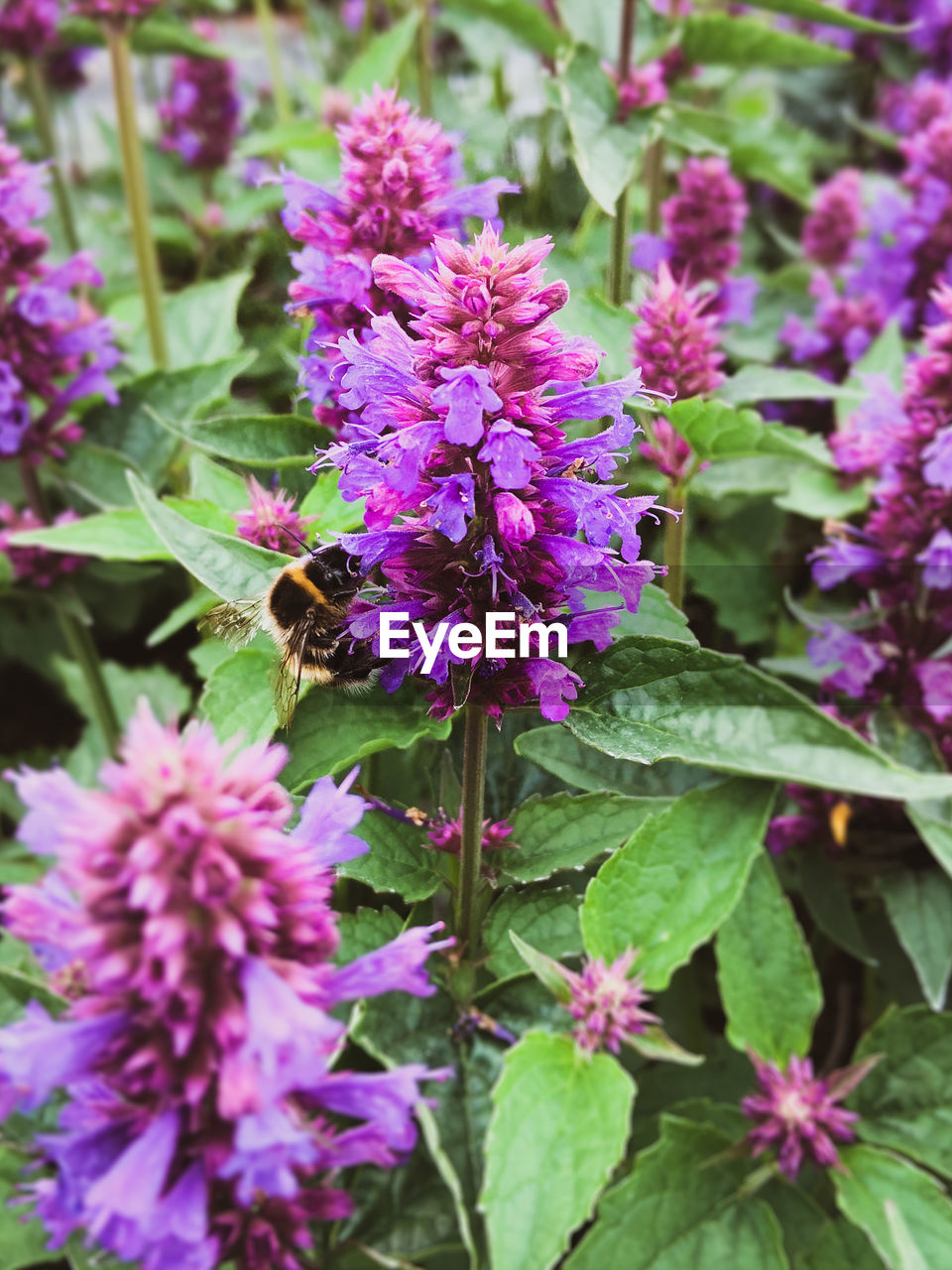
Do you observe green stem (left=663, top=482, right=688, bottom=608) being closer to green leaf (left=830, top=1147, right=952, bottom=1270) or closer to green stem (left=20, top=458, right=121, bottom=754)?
green leaf (left=830, top=1147, right=952, bottom=1270)

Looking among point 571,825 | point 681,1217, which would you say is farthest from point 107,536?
point 681,1217

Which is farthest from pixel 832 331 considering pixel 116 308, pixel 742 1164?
pixel 742 1164

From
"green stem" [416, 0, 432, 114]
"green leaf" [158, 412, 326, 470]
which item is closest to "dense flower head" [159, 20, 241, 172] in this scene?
"green stem" [416, 0, 432, 114]

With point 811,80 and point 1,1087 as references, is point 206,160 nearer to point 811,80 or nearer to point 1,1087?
point 811,80

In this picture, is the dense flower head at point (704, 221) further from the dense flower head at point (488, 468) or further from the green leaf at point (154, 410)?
the dense flower head at point (488, 468)

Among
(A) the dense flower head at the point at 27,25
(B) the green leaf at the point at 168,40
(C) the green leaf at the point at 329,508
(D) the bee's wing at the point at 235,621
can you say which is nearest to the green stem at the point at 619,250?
(C) the green leaf at the point at 329,508

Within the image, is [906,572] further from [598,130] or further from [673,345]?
[598,130]
